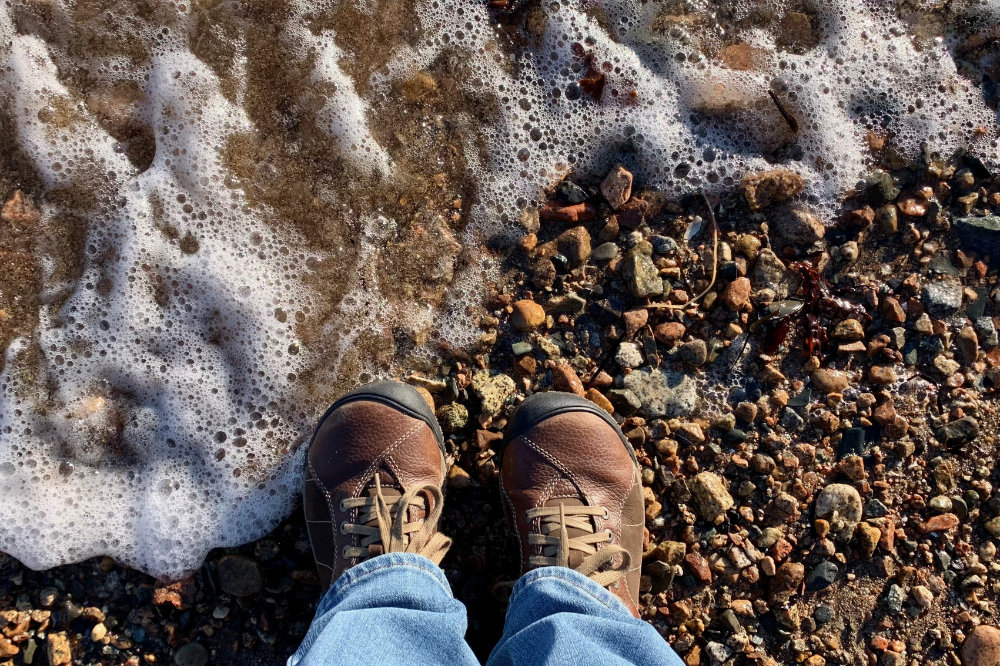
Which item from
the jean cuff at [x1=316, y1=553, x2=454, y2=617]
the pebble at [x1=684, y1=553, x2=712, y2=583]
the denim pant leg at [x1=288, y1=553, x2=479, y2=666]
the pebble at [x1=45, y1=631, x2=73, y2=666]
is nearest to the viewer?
the denim pant leg at [x1=288, y1=553, x2=479, y2=666]

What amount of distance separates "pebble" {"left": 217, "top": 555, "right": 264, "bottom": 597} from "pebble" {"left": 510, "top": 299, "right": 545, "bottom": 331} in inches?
39.7

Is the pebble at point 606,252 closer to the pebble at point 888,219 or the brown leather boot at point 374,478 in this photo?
the brown leather boot at point 374,478

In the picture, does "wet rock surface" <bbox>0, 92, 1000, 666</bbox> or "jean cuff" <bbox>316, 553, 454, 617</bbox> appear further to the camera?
"wet rock surface" <bbox>0, 92, 1000, 666</bbox>

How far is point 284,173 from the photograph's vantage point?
1.97 metres

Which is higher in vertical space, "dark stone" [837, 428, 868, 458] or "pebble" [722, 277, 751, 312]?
"pebble" [722, 277, 751, 312]

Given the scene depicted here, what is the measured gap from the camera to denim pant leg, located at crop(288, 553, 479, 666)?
138 centimetres

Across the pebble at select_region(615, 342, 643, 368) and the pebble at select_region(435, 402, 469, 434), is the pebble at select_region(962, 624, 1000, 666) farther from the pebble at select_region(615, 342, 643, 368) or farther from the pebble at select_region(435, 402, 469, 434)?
the pebble at select_region(435, 402, 469, 434)

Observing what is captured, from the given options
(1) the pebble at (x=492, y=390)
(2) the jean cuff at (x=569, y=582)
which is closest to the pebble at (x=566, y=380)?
(1) the pebble at (x=492, y=390)

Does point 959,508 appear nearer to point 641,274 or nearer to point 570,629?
point 641,274

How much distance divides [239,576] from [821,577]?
1.64m

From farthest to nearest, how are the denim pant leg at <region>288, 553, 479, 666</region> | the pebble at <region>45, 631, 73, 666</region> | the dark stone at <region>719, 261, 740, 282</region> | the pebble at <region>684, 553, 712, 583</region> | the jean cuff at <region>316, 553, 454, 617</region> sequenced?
the dark stone at <region>719, 261, 740, 282</region> < the pebble at <region>684, 553, 712, 583</region> < the pebble at <region>45, 631, 73, 666</region> < the jean cuff at <region>316, 553, 454, 617</region> < the denim pant leg at <region>288, 553, 479, 666</region>

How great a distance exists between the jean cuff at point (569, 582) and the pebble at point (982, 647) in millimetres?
1008

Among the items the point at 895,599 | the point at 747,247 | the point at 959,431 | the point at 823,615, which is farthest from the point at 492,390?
the point at 959,431

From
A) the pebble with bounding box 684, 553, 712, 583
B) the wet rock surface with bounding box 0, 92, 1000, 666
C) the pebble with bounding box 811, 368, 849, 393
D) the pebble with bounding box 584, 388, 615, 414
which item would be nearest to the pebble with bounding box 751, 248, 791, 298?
the wet rock surface with bounding box 0, 92, 1000, 666
